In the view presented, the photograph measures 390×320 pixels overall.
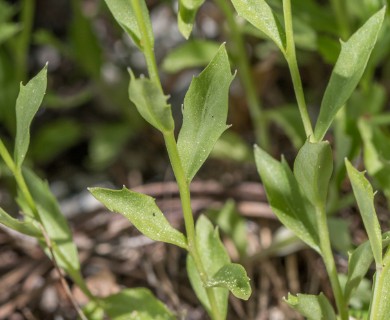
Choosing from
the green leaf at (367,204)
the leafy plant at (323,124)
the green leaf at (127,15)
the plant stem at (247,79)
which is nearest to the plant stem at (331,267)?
the leafy plant at (323,124)

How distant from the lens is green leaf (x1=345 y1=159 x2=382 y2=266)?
0.79 meters

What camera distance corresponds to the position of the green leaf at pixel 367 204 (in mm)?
795

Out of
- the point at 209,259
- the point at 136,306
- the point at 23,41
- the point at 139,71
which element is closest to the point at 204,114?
the point at 209,259

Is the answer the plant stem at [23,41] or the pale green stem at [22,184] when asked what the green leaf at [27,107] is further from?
the plant stem at [23,41]

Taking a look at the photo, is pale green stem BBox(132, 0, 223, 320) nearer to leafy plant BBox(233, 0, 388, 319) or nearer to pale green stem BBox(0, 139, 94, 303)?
leafy plant BBox(233, 0, 388, 319)

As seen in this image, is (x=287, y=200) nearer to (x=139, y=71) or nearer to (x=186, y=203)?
(x=186, y=203)

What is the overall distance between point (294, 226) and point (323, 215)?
74 mm

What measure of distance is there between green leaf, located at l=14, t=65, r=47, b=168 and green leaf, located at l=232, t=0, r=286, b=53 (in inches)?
10.8

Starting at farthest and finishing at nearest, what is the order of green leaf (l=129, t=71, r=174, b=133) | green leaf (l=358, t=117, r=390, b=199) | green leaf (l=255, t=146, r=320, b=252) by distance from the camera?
green leaf (l=358, t=117, r=390, b=199) < green leaf (l=255, t=146, r=320, b=252) < green leaf (l=129, t=71, r=174, b=133)

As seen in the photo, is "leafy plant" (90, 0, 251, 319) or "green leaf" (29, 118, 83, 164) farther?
"green leaf" (29, 118, 83, 164)

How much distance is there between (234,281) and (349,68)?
0.32m

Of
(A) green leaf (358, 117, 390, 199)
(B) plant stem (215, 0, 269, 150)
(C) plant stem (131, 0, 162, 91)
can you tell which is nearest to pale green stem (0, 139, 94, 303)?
(C) plant stem (131, 0, 162, 91)

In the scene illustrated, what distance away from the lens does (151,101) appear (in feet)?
2.48

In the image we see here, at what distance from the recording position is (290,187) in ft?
3.33
